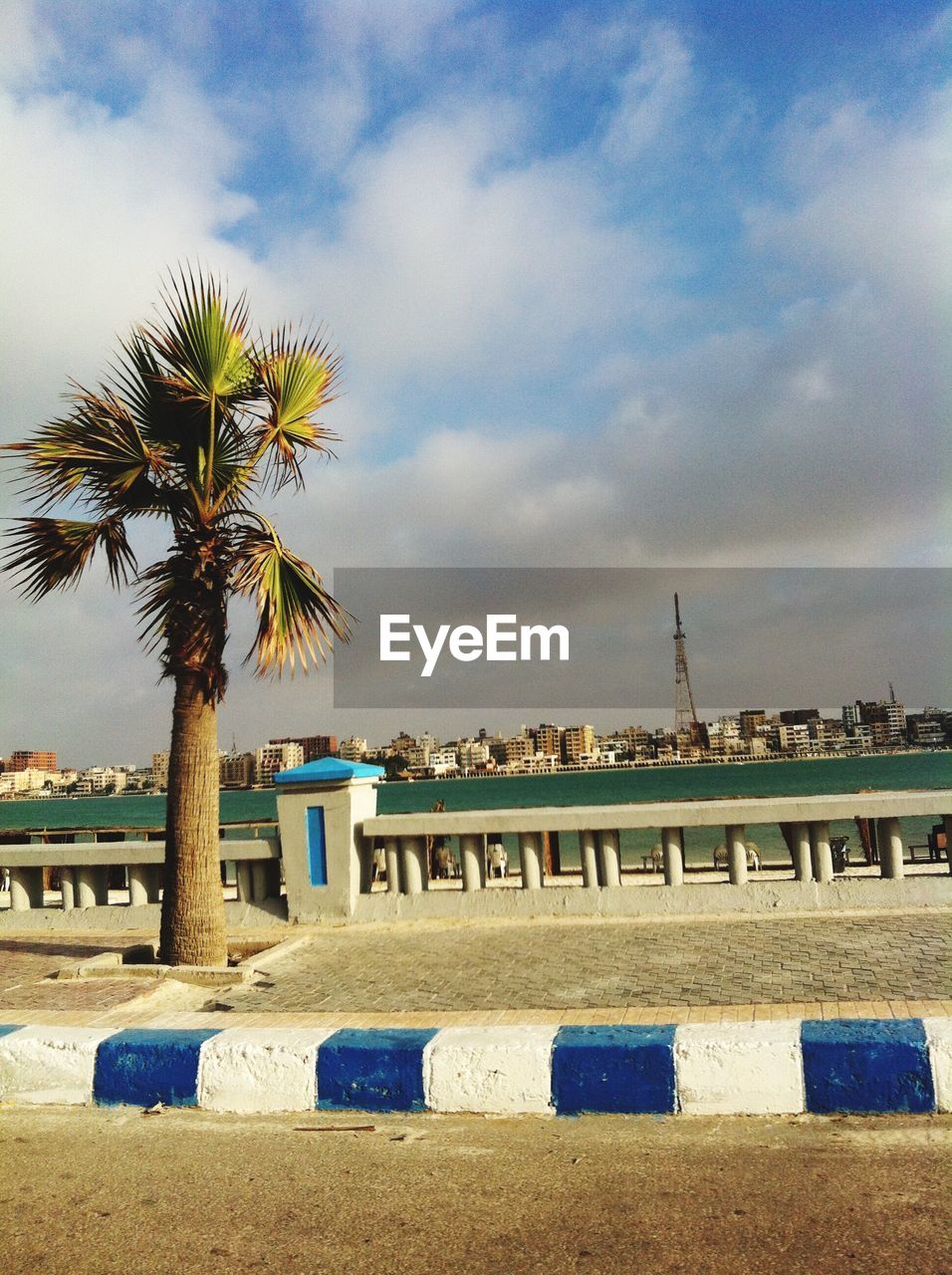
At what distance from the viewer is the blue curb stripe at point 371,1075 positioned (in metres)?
4.57

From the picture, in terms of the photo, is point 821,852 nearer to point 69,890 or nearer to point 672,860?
point 672,860

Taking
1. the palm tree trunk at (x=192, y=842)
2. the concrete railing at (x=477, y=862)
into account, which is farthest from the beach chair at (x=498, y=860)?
→ the palm tree trunk at (x=192, y=842)

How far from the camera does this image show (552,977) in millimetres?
7293

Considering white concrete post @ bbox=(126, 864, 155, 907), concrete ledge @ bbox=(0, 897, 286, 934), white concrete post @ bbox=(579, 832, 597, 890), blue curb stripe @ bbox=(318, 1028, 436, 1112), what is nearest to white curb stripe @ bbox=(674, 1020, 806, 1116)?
blue curb stripe @ bbox=(318, 1028, 436, 1112)

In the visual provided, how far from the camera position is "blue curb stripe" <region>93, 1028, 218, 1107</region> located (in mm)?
4855

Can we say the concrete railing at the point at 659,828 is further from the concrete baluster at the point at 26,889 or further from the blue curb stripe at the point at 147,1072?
the blue curb stripe at the point at 147,1072

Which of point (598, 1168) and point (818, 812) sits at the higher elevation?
point (818, 812)

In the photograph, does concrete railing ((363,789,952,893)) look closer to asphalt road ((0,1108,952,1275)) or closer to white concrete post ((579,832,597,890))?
white concrete post ((579,832,597,890))

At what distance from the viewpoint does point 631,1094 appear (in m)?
4.34

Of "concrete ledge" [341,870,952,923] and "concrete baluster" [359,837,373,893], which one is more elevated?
"concrete baluster" [359,837,373,893]

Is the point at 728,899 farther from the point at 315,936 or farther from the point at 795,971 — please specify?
the point at 315,936

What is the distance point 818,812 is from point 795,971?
2.59 meters

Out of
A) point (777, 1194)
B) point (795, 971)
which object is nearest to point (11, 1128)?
point (777, 1194)

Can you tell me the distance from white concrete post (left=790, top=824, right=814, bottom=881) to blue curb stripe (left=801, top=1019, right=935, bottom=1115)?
5531 mm
